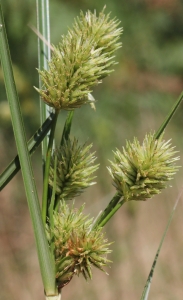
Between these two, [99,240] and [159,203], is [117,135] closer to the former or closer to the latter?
[159,203]

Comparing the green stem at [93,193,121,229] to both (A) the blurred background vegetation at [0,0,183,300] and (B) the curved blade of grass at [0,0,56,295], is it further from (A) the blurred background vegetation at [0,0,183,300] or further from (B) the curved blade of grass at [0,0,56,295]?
(A) the blurred background vegetation at [0,0,183,300]

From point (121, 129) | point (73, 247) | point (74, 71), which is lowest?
point (121, 129)

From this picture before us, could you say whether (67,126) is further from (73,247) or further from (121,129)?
(121,129)

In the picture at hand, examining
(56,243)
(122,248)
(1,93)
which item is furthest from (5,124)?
(56,243)

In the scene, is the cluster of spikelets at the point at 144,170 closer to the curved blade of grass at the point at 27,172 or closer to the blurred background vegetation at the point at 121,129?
the curved blade of grass at the point at 27,172

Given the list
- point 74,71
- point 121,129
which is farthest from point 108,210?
point 121,129
